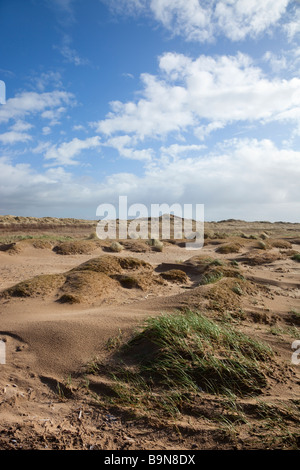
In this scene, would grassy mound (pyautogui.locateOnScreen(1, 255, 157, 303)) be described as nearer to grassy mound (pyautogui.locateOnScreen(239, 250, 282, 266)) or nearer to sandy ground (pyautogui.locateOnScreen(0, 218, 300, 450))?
sandy ground (pyautogui.locateOnScreen(0, 218, 300, 450))

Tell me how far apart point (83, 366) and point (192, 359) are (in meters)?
1.24

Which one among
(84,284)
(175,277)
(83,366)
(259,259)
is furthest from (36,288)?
(259,259)

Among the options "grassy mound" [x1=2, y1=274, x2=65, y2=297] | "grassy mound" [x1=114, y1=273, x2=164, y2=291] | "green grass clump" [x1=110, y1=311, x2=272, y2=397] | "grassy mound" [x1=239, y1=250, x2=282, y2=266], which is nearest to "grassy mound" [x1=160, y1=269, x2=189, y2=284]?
"grassy mound" [x1=114, y1=273, x2=164, y2=291]

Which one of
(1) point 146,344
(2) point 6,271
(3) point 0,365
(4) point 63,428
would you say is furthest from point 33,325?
(2) point 6,271

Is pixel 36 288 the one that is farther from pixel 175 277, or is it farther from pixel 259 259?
pixel 259 259

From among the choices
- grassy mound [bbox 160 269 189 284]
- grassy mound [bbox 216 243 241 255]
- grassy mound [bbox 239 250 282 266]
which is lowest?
grassy mound [bbox 160 269 189 284]

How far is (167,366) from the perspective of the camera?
11.0ft

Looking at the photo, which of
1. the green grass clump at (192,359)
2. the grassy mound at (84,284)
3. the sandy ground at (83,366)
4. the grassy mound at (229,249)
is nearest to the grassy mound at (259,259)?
the grassy mound at (229,249)

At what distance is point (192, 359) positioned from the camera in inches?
133

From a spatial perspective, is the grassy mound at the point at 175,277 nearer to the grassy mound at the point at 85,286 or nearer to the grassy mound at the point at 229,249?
the grassy mound at the point at 85,286

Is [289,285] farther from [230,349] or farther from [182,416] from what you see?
[182,416]

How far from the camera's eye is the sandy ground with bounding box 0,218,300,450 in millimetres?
2516

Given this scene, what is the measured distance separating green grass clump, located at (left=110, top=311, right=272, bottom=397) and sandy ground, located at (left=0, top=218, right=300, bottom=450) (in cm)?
21
